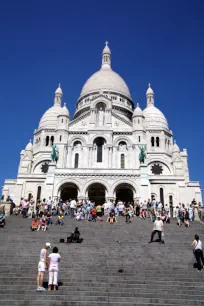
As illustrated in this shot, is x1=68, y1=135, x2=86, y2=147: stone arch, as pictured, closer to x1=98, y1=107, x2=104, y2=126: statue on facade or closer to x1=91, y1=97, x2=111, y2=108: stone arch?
x1=98, y1=107, x2=104, y2=126: statue on facade

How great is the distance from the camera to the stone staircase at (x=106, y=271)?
33.6 ft

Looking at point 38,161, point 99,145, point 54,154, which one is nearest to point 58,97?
point 38,161

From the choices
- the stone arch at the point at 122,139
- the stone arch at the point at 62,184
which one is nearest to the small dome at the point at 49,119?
the stone arch at the point at 122,139

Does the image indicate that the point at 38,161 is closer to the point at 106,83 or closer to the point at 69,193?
the point at 69,193

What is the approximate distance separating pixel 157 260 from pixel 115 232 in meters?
6.23

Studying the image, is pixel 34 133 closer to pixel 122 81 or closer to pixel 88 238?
pixel 122 81

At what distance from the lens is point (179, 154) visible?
4812 cm

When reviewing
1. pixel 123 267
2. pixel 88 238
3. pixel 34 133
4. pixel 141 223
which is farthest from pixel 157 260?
pixel 34 133

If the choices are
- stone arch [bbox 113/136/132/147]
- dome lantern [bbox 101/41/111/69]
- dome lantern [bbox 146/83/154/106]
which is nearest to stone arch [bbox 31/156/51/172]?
stone arch [bbox 113/136/132/147]

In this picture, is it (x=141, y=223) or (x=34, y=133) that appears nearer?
(x=141, y=223)

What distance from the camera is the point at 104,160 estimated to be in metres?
41.1

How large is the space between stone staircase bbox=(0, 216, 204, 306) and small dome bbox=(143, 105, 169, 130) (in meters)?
33.3

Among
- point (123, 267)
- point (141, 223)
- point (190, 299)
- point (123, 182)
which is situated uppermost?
point (123, 182)

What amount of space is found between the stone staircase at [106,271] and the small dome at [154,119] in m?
33.3
